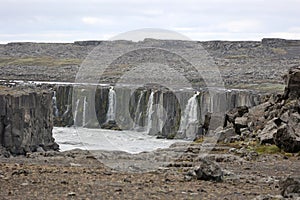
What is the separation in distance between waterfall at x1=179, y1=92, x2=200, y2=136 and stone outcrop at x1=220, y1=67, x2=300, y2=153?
31.4m

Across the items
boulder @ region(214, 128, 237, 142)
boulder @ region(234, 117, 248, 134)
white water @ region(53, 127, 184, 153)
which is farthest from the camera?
white water @ region(53, 127, 184, 153)

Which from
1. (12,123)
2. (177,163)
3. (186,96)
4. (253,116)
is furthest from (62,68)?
(177,163)

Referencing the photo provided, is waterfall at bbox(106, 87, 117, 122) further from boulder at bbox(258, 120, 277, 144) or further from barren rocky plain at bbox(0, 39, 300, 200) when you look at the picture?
boulder at bbox(258, 120, 277, 144)

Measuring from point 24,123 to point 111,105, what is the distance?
99.5 ft

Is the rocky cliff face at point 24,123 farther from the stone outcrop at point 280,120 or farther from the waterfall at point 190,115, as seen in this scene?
the stone outcrop at point 280,120

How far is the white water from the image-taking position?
2397 inches

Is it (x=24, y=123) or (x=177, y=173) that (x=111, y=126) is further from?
(x=177, y=173)

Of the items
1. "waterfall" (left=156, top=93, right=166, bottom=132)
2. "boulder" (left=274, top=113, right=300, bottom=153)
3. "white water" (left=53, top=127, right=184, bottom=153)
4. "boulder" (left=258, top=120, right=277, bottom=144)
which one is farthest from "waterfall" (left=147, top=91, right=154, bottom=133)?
"boulder" (left=274, top=113, right=300, bottom=153)

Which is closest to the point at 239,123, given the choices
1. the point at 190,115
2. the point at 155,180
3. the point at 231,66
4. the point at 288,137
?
the point at 288,137

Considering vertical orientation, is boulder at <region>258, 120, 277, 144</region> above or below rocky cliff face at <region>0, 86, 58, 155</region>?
above

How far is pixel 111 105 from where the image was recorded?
9112cm

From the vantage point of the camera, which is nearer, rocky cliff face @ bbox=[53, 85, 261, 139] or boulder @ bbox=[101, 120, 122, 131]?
rocky cliff face @ bbox=[53, 85, 261, 139]

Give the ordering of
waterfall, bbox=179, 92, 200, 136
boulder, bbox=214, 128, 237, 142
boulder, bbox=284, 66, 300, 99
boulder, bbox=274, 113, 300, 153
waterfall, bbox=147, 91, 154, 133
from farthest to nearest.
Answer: waterfall, bbox=147, 91, 154, 133 < waterfall, bbox=179, 92, 200, 136 < boulder, bbox=214, 128, 237, 142 < boulder, bbox=284, 66, 300, 99 < boulder, bbox=274, 113, 300, 153

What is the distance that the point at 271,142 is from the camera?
112ft
